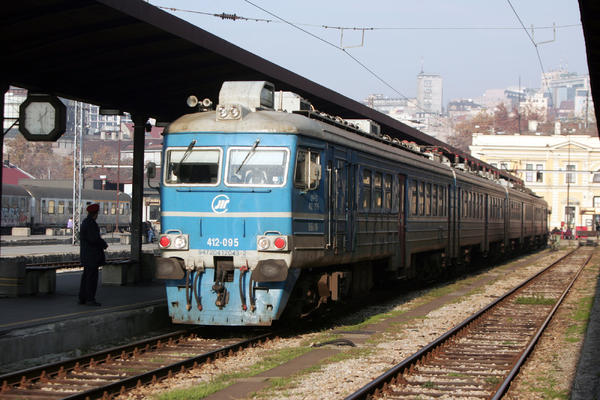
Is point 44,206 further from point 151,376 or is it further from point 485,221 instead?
point 151,376

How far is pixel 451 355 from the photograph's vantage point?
439 inches

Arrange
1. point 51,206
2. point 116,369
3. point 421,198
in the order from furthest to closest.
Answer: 1. point 51,206
2. point 421,198
3. point 116,369

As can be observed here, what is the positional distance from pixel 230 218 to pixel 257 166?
34.6 inches

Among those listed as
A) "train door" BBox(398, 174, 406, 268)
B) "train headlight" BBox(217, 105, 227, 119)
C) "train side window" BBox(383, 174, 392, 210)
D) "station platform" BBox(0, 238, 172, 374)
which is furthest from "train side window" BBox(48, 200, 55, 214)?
"train headlight" BBox(217, 105, 227, 119)

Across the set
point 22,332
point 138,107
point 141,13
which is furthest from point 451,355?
point 138,107

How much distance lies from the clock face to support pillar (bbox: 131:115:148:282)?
10.6 feet

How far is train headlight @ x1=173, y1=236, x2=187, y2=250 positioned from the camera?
39.1 ft

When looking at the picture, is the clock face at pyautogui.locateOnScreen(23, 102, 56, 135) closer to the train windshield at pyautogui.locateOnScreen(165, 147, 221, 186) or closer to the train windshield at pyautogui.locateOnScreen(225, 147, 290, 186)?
the train windshield at pyautogui.locateOnScreen(165, 147, 221, 186)

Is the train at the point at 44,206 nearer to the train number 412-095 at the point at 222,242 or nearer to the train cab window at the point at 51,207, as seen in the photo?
the train cab window at the point at 51,207

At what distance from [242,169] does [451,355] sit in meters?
4.09

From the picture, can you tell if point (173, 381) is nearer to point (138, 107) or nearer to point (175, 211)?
point (175, 211)

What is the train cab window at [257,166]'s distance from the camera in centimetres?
1168

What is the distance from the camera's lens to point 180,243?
1193 cm

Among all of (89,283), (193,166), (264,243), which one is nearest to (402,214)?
(264,243)
